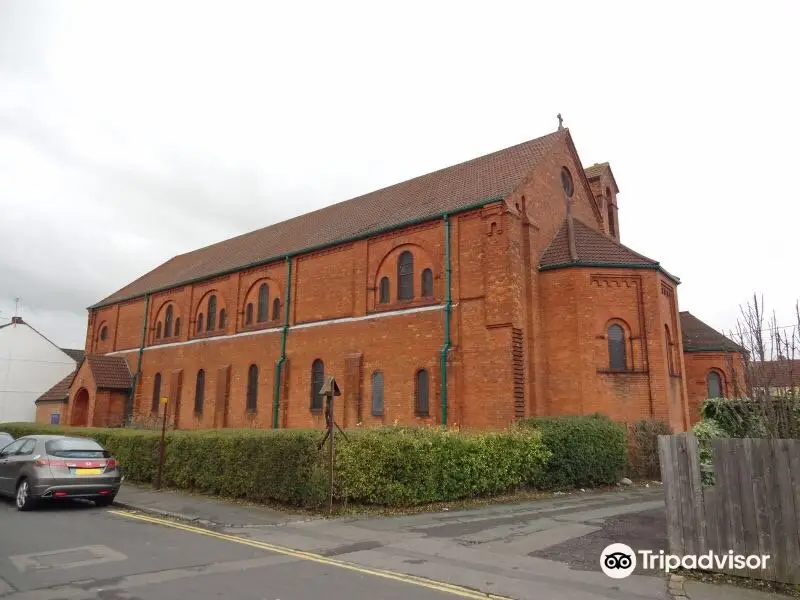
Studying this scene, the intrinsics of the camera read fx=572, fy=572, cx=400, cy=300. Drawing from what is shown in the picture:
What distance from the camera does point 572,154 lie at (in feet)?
82.0

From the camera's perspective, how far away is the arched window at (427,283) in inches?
834

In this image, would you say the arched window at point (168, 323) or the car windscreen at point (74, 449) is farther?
the arched window at point (168, 323)

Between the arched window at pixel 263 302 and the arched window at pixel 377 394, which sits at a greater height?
the arched window at pixel 263 302

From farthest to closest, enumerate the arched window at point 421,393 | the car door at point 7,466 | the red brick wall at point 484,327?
1. the arched window at point 421,393
2. the red brick wall at point 484,327
3. the car door at point 7,466

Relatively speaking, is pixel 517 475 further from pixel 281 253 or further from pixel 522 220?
pixel 281 253

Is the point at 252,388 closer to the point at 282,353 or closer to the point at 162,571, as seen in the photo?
the point at 282,353

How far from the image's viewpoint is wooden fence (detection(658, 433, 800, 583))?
6.75 m

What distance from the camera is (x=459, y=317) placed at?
19.6 metres

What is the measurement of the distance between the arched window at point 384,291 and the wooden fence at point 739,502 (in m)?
15.3

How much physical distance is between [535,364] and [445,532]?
33.0 feet

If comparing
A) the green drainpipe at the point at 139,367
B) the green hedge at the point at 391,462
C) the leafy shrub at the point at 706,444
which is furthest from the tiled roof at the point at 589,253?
the green drainpipe at the point at 139,367

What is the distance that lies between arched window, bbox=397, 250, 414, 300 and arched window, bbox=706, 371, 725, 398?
45.4ft

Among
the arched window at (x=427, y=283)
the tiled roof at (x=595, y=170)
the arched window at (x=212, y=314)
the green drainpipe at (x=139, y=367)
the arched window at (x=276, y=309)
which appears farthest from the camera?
the green drainpipe at (x=139, y=367)

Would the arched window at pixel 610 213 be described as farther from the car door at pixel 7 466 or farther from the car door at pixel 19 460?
the car door at pixel 7 466
